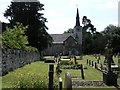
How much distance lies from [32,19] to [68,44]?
5986cm

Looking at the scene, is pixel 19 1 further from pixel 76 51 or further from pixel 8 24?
pixel 76 51

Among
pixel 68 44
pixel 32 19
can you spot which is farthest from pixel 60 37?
pixel 32 19

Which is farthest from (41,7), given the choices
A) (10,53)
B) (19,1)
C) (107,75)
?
(107,75)

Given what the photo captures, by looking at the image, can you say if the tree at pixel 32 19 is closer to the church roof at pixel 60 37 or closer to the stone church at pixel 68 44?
the stone church at pixel 68 44

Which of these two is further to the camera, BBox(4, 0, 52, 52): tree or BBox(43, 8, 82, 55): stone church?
BBox(43, 8, 82, 55): stone church

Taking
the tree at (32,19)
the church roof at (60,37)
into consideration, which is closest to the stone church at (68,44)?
the church roof at (60,37)

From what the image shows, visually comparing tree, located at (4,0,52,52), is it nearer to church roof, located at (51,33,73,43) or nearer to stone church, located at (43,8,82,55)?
stone church, located at (43,8,82,55)

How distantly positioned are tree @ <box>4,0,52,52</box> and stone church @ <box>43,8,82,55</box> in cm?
5564

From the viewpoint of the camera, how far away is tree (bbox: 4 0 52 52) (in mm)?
61594

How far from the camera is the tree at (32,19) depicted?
6159 cm

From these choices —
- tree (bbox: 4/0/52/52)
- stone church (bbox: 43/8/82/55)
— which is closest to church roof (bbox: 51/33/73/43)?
stone church (bbox: 43/8/82/55)

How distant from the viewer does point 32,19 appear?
207 ft

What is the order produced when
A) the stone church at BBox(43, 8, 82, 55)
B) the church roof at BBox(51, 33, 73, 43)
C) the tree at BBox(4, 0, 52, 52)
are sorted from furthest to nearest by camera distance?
the church roof at BBox(51, 33, 73, 43)
the stone church at BBox(43, 8, 82, 55)
the tree at BBox(4, 0, 52, 52)

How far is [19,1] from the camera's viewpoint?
64.0 m
